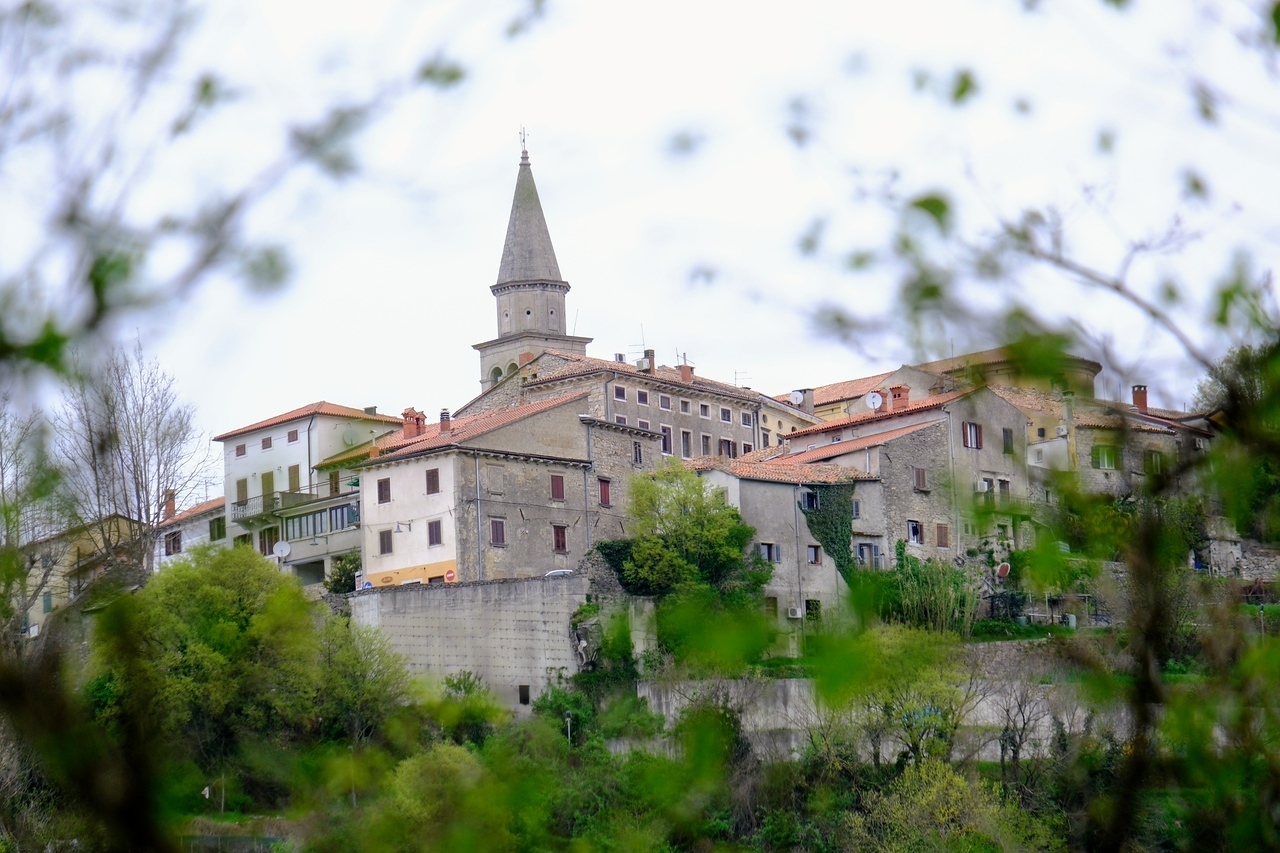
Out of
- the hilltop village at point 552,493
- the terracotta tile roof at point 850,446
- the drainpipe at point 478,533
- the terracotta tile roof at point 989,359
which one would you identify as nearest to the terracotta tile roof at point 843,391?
the hilltop village at point 552,493

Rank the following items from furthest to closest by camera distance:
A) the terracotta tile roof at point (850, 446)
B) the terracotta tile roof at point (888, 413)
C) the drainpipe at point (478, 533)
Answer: the terracotta tile roof at point (888, 413)
the terracotta tile roof at point (850, 446)
the drainpipe at point (478, 533)

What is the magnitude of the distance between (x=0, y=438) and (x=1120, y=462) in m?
5.40

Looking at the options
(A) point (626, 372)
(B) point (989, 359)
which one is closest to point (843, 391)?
(A) point (626, 372)

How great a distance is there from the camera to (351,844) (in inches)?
749

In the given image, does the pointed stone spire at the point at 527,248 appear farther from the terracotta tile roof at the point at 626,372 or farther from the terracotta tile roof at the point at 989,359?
the terracotta tile roof at the point at 989,359

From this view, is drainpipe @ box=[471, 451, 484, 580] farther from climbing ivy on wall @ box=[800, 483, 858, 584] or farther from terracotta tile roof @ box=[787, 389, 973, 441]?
terracotta tile roof @ box=[787, 389, 973, 441]

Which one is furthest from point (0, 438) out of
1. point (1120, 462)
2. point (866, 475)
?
point (866, 475)

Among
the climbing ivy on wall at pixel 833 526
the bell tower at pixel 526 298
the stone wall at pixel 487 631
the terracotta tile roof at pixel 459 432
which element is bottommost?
the stone wall at pixel 487 631

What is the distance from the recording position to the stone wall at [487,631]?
37.0 meters

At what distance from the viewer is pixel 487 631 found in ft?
122

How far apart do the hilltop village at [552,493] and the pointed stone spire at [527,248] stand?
1404 centimetres

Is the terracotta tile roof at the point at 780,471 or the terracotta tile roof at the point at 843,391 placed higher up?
the terracotta tile roof at the point at 843,391

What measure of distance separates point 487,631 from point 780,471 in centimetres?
923

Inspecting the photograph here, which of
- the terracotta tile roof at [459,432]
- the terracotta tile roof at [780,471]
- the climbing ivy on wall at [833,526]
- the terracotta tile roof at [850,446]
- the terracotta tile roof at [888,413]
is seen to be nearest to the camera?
the terracotta tile roof at [459,432]
